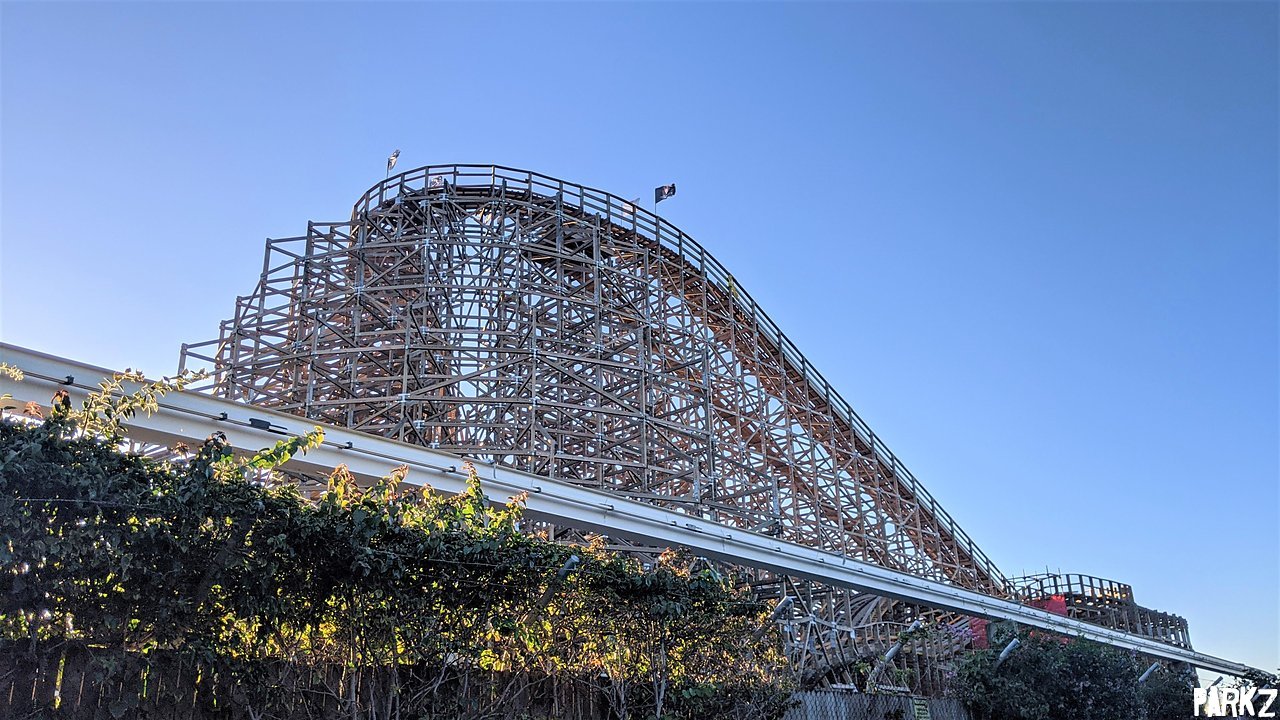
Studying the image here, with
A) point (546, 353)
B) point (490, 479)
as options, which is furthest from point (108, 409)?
point (546, 353)

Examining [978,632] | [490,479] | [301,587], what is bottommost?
[301,587]

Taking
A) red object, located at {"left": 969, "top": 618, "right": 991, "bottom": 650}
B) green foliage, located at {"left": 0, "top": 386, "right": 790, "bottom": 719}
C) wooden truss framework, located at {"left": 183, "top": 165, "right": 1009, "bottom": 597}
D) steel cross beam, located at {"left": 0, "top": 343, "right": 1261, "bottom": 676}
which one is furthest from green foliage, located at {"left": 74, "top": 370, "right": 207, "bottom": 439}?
red object, located at {"left": 969, "top": 618, "right": 991, "bottom": 650}

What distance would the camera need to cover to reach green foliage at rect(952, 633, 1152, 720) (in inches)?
645

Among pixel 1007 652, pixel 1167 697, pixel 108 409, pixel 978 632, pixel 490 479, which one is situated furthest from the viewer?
pixel 978 632

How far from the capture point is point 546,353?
19.5 m

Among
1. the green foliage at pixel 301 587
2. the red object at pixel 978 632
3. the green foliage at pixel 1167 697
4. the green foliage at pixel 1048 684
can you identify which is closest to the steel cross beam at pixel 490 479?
the green foliage at pixel 301 587

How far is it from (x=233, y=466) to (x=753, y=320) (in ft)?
63.0

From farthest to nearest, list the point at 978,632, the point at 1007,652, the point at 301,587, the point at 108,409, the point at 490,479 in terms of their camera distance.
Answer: the point at 978,632, the point at 1007,652, the point at 490,479, the point at 301,587, the point at 108,409

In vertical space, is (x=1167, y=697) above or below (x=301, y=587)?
below

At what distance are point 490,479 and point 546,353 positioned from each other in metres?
6.92

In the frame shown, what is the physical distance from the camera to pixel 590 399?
72.1 ft

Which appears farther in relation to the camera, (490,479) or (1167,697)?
(1167,697)

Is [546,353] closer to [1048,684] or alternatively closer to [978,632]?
[1048,684]

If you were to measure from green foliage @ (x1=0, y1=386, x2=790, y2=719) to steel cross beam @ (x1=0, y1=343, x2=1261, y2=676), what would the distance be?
→ 27.8 inches
